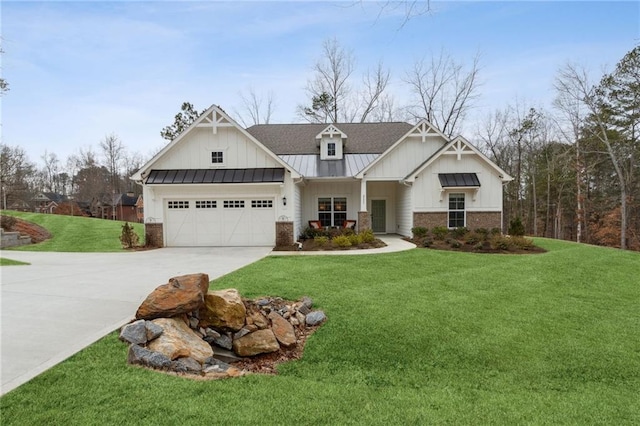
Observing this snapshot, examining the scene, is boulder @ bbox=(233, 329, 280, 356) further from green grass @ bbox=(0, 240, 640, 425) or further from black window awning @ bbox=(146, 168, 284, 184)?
black window awning @ bbox=(146, 168, 284, 184)

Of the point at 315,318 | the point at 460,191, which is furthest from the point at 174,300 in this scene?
the point at 460,191

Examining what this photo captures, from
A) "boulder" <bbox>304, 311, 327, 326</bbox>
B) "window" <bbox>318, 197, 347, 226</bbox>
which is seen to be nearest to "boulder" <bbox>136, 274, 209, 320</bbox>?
"boulder" <bbox>304, 311, 327, 326</bbox>

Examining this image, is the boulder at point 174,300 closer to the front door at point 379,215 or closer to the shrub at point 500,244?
the shrub at point 500,244

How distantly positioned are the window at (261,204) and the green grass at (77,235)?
20.2 ft

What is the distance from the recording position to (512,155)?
102 feet

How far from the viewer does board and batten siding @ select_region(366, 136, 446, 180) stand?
17172mm

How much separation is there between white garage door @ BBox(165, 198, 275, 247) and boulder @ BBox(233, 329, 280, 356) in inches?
408

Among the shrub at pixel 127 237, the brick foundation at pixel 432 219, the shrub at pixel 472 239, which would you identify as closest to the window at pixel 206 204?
the shrub at pixel 127 237

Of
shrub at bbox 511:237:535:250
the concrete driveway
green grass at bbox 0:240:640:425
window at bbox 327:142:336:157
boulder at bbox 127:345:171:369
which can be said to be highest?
window at bbox 327:142:336:157

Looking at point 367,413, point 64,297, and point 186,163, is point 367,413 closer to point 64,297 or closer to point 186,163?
point 64,297

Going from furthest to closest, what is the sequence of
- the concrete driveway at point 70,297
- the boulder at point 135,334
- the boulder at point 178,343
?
the boulder at point 135,334
the boulder at point 178,343
the concrete driveway at point 70,297

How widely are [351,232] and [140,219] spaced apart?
139 feet

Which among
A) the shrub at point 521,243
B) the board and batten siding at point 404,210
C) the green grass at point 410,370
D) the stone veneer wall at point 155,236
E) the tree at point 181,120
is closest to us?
the green grass at point 410,370

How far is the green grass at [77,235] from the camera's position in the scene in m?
15.8
